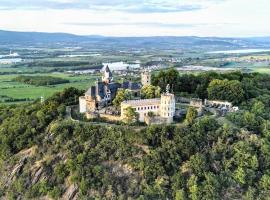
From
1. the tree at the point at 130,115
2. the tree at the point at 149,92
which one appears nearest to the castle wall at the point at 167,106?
the tree at the point at 130,115

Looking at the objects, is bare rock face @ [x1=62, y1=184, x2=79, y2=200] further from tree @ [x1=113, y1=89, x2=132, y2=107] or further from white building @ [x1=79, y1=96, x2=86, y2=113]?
tree @ [x1=113, y1=89, x2=132, y2=107]

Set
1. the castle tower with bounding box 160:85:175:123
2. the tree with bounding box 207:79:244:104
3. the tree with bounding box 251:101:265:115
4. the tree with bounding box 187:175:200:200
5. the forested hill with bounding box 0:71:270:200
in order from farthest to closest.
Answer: the tree with bounding box 207:79:244:104, the tree with bounding box 251:101:265:115, the castle tower with bounding box 160:85:175:123, the forested hill with bounding box 0:71:270:200, the tree with bounding box 187:175:200:200

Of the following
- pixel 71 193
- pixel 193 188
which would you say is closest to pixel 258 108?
pixel 193 188

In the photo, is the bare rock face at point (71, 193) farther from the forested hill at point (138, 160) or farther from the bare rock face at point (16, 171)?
the bare rock face at point (16, 171)

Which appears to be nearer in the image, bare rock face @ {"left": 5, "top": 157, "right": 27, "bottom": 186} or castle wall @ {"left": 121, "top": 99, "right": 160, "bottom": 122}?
bare rock face @ {"left": 5, "top": 157, "right": 27, "bottom": 186}

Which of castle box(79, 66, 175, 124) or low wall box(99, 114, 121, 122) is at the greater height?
castle box(79, 66, 175, 124)

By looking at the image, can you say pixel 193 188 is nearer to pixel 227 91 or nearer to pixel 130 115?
pixel 130 115

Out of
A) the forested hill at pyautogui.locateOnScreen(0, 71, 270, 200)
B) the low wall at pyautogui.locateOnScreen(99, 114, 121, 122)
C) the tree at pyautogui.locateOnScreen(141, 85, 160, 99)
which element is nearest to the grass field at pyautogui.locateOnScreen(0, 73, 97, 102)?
the tree at pyautogui.locateOnScreen(141, 85, 160, 99)

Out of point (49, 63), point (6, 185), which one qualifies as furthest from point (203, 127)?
point (49, 63)
